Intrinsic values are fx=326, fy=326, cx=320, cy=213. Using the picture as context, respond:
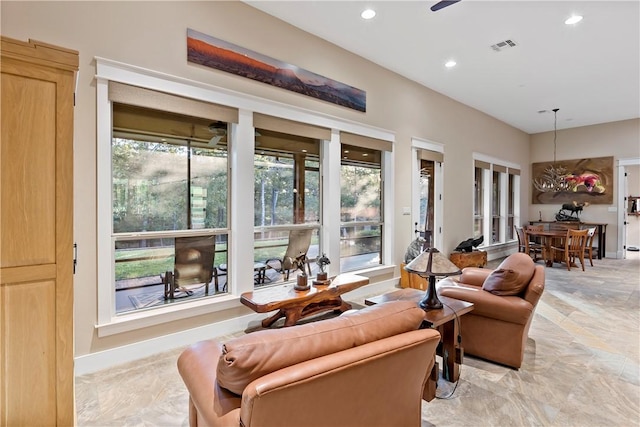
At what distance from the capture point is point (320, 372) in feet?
3.69

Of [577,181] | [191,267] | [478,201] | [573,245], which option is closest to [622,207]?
[577,181]

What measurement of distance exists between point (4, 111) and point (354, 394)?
1859 millimetres

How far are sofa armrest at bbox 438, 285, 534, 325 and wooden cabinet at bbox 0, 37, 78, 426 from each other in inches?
109

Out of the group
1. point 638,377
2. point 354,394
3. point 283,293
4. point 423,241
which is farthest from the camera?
point 423,241

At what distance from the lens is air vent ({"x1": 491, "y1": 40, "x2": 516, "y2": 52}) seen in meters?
4.25

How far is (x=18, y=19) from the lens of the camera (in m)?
2.34

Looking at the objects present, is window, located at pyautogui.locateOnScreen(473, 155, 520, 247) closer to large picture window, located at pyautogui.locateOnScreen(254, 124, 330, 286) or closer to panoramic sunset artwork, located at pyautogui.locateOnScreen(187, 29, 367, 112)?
panoramic sunset artwork, located at pyautogui.locateOnScreen(187, 29, 367, 112)

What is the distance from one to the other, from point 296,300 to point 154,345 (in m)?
1.33

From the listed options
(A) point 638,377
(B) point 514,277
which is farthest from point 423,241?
(A) point 638,377

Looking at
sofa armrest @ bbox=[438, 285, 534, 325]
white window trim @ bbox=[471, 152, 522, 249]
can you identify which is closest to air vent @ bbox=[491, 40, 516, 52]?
white window trim @ bbox=[471, 152, 522, 249]

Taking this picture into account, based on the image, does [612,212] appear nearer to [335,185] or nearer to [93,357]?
[335,185]

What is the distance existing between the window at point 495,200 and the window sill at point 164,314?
6.08 m

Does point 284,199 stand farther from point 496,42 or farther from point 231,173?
point 496,42

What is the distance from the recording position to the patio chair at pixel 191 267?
127 inches
